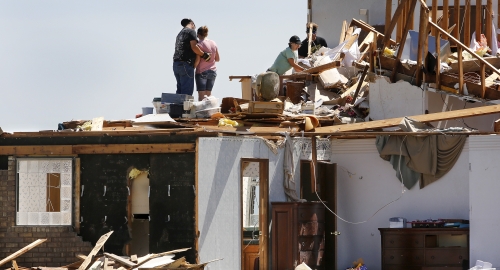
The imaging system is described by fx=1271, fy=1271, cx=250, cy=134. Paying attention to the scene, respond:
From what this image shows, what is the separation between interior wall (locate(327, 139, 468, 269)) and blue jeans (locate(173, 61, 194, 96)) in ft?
11.2

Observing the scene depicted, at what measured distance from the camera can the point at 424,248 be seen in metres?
23.2

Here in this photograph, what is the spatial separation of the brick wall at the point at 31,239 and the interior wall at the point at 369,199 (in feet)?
17.1

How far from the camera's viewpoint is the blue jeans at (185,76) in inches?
1032

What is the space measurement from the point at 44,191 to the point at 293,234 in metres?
4.54

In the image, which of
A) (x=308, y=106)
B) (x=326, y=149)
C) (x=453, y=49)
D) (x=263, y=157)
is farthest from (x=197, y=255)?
(x=453, y=49)

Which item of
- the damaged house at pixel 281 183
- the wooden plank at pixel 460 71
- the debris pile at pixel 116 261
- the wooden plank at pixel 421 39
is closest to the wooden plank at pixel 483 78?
the damaged house at pixel 281 183

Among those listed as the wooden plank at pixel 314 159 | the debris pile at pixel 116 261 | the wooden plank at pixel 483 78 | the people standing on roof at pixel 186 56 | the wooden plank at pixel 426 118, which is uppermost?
the people standing on roof at pixel 186 56

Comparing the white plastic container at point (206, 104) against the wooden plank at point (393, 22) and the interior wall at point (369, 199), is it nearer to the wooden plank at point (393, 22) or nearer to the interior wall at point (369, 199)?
the interior wall at point (369, 199)

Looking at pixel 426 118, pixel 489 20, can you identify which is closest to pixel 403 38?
pixel 489 20

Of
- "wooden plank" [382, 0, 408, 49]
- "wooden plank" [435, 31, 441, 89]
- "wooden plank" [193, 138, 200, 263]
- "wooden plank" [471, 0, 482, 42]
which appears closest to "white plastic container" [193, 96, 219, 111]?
"wooden plank" [193, 138, 200, 263]

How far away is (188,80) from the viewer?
2627 centimetres

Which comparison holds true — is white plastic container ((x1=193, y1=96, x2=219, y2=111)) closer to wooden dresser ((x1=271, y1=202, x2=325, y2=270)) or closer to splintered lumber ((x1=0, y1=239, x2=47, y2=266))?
wooden dresser ((x1=271, y1=202, x2=325, y2=270))

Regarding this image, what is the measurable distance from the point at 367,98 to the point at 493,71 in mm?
3267

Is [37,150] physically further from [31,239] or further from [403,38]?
[403,38]
